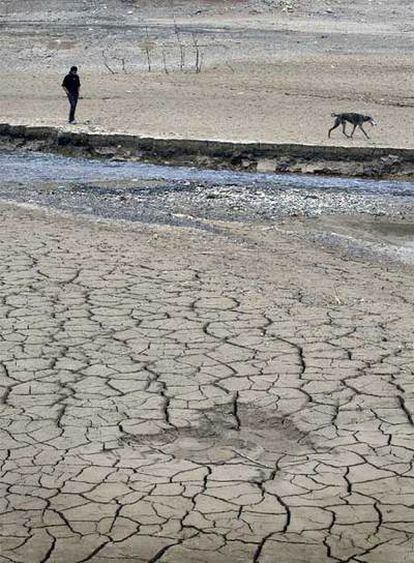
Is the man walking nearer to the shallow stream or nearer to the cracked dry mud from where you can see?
the shallow stream

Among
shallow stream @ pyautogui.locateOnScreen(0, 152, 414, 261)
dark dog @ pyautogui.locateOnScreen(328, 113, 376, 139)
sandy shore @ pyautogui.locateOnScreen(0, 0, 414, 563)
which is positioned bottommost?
shallow stream @ pyautogui.locateOnScreen(0, 152, 414, 261)

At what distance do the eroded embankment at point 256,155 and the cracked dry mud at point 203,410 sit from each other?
22.0 ft

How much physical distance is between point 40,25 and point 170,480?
27271 mm

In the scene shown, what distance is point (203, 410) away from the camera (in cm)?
698

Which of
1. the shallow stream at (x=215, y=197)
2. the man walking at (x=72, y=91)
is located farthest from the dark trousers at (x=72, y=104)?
the shallow stream at (x=215, y=197)

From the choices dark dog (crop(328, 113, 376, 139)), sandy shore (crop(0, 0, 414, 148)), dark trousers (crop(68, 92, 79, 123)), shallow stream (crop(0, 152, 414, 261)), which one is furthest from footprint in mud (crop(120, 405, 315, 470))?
dark trousers (crop(68, 92, 79, 123))

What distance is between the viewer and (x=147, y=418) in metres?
6.84

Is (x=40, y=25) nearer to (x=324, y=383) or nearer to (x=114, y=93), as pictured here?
(x=114, y=93)

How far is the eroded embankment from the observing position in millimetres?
17531

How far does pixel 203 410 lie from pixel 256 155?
1119 cm

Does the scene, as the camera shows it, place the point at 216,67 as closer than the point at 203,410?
No

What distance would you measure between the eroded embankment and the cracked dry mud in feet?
22.0

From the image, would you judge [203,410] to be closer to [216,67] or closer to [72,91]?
[72,91]

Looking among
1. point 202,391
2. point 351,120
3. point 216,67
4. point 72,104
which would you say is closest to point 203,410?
point 202,391
